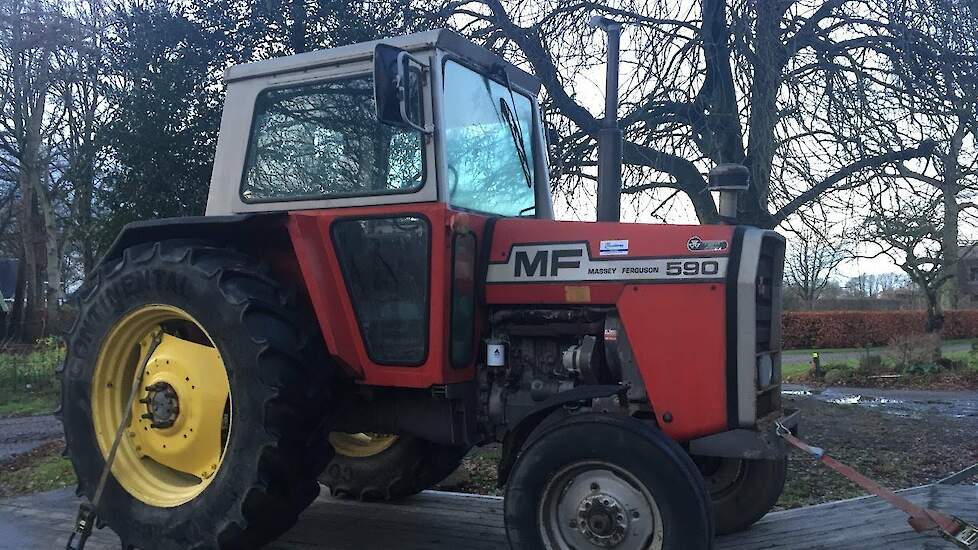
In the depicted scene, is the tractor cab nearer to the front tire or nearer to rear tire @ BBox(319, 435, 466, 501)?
the front tire

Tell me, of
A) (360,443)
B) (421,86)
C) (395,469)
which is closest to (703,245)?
(421,86)

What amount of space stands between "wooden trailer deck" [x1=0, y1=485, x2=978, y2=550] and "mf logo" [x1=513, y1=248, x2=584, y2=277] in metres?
1.52

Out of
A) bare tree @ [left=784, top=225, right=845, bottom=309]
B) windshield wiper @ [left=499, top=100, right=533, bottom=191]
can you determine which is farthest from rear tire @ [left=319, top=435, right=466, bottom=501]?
bare tree @ [left=784, top=225, right=845, bottom=309]

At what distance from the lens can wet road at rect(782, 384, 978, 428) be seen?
11.3 meters

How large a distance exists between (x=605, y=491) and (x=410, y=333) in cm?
119

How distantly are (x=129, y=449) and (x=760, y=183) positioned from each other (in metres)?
6.05

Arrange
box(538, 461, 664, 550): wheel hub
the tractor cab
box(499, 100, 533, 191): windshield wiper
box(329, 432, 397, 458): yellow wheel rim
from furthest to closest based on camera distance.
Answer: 1. box(329, 432, 397, 458): yellow wheel rim
2. box(499, 100, 533, 191): windshield wiper
3. the tractor cab
4. box(538, 461, 664, 550): wheel hub

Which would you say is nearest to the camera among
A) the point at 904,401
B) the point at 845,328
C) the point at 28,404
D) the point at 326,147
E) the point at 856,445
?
the point at 326,147

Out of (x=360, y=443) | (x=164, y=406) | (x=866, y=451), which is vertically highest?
(x=164, y=406)

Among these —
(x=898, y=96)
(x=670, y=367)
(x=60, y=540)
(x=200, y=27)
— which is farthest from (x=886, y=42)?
(x=60, y=540)

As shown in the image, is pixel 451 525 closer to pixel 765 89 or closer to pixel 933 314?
pixel 765 89

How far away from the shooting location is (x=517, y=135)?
4680mm

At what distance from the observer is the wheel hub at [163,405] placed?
13.7 feet

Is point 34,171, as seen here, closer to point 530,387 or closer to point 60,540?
point 60,540
